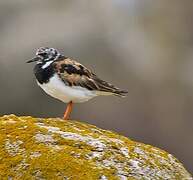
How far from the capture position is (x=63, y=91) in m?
11.4

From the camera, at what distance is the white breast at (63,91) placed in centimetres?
1137

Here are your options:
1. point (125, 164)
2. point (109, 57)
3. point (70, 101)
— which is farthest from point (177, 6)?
point (125, 164)

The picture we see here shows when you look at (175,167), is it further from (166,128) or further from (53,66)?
(166,128)

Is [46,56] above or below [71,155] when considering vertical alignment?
above

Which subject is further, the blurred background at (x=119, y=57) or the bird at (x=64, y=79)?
the blurred background at (x=119, y=57)

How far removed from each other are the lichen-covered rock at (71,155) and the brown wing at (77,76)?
5.73 feet

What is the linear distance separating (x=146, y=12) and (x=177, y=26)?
44.4 inches

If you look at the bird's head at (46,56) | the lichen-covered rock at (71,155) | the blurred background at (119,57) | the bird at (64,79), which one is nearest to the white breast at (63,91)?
the bird at (64,79)

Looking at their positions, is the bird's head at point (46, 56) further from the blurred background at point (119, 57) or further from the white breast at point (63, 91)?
the blurred background at point (119, 57)

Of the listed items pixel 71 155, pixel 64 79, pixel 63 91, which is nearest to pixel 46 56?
pixel 64 79

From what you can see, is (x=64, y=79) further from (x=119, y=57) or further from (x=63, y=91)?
(x=119, y=57)

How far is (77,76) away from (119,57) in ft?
48.3

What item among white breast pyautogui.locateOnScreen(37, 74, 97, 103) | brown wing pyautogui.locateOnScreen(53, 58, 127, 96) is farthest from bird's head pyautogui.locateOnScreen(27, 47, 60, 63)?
white breast pyautogui.locateOnScreen(37, 74, 97, 103)

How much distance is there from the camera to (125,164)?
905cm
